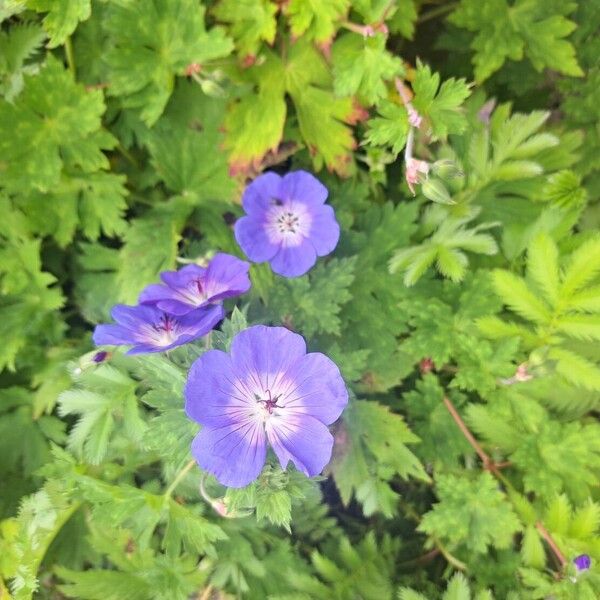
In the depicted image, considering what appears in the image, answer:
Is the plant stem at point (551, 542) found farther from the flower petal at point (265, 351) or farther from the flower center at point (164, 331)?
the flower center at point (164, 331)

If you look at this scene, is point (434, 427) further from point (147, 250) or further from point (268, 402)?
point (147, 250)

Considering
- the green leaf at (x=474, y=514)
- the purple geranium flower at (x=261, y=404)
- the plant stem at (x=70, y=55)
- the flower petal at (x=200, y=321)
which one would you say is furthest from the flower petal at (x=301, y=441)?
the plant stem at (x=70, y=55)

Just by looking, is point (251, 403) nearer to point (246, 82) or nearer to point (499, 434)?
point (499, 434)

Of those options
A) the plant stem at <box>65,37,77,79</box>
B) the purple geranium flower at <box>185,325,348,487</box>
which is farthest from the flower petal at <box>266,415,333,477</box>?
the plant stem at <box>65,37,77,79</box>

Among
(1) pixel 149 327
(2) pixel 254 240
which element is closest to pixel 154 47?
(2) pixel 254 240

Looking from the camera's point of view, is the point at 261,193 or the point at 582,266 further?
the point at 261,193

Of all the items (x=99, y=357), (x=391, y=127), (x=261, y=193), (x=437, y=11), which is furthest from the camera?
(x=437, y=11)

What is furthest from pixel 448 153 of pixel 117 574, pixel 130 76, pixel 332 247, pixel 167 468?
pixel 117 574

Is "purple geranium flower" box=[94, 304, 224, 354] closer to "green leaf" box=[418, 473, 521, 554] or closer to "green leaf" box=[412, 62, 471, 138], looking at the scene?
"green leaf" box=[412, 62, 471, 138]
